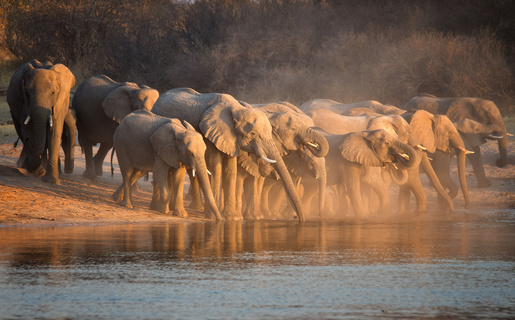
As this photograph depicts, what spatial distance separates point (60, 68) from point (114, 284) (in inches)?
383

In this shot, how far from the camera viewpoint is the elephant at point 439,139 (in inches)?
691

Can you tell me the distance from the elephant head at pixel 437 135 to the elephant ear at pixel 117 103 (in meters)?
5.17

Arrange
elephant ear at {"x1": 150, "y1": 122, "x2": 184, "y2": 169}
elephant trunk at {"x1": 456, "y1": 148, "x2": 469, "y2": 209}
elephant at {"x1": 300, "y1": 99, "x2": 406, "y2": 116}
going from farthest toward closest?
elephant at {"x1": 300, "y1": 99, "x2": 406, "y2": 116}, elephant trunk at {"x1": 456, "y1": 148, "x2": 469, "y2": 209}, elephant ear at {"x1": 150, "y1": 122, "x2": 184, "y2": 169}

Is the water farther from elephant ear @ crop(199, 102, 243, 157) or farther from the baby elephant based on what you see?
elephant ear @ crop(199, 102, 243, 157)

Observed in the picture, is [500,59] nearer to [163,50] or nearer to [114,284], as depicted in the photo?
[163,50]

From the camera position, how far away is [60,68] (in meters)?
16.8

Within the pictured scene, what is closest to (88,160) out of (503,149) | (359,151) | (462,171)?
(359,151)

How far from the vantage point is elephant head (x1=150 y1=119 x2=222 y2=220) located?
540 inches

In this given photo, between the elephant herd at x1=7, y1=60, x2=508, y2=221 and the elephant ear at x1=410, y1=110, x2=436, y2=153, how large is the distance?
24 millimetres

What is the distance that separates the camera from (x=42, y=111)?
1592cm

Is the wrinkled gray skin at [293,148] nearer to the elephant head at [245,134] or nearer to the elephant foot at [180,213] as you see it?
the elephant head at [245,134]

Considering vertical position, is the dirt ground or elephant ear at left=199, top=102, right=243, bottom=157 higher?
elephant ear at left=199, top=102, right=243, bottom=157

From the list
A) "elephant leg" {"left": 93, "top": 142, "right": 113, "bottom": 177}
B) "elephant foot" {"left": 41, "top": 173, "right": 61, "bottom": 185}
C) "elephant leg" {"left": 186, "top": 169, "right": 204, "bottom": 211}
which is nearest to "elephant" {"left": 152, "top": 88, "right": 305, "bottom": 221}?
"elephant leg" {"left": 186, "top": 169, "right": 204, "bottom": 211}

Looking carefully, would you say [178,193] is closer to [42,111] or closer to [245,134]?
[245,134]
